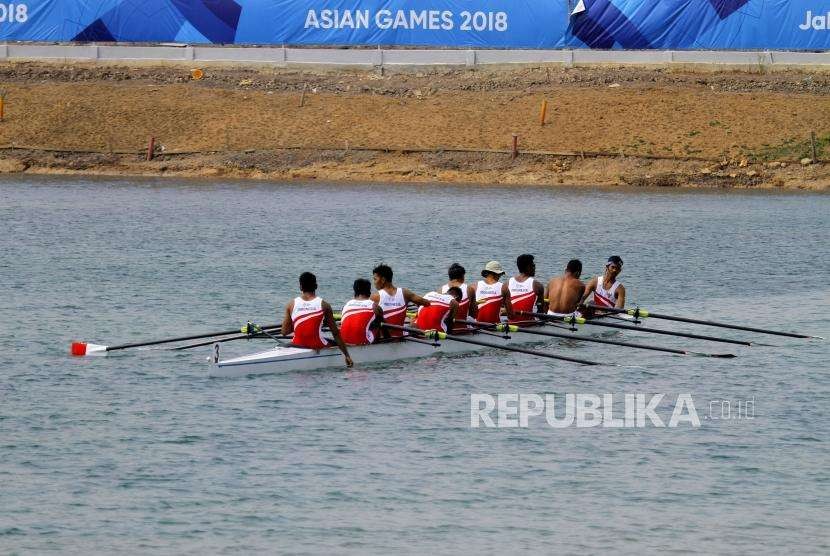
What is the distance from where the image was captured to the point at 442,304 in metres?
22.7

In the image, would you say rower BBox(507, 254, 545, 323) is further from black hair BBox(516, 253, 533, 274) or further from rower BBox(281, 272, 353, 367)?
rower BBox(281, 272, 353, 367)

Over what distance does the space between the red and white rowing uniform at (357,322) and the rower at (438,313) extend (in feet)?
4.11

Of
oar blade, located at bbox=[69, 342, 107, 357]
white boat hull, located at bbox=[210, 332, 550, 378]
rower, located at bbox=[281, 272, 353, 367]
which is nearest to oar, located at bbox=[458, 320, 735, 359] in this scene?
white boat hull, located at bbox=[210, 332, 550, 378]

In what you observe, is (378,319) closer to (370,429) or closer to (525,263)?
(370,429)

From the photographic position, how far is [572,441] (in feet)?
61.6

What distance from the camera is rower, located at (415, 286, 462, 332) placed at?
74.6 ft

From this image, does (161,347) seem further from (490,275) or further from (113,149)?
(113,149)

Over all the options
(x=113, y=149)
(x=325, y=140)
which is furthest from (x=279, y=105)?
(x=113, y=149)

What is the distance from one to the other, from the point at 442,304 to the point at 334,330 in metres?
2.32

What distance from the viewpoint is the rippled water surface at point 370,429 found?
1539 centimetres

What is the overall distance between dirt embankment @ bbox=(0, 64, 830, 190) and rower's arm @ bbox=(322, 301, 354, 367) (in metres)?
27.5

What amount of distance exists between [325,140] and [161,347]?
90.4ft

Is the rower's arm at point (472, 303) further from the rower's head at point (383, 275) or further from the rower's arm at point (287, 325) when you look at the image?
the rower's arm at point (287, 325)

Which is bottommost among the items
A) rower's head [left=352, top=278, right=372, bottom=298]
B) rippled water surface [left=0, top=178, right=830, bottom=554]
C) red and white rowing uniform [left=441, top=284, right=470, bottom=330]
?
rippled water surface [left=0, top=178, right=830, bottom=554]
